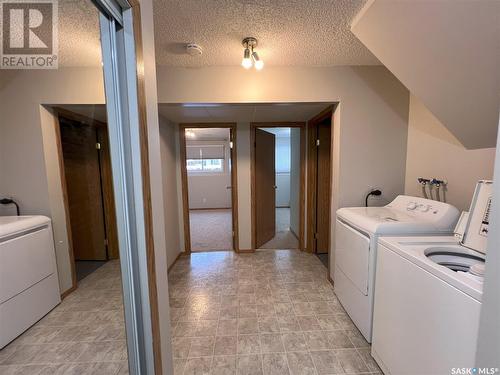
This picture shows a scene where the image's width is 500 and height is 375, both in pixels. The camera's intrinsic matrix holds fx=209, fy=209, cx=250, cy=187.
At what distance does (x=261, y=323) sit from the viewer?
5.99 feet

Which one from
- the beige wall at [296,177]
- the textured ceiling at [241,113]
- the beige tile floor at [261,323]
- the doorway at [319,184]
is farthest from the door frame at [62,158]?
the beige wall at [296,177]

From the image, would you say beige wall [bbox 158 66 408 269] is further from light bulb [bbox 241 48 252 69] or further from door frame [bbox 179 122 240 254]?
door frame [bbox 179 122 240 254]

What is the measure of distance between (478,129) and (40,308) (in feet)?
8.77

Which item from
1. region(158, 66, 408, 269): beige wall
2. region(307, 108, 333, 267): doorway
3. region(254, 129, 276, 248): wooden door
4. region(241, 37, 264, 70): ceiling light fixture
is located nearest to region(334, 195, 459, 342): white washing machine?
region(158, 66, 408, 269): beige wall

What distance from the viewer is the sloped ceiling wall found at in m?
1.02

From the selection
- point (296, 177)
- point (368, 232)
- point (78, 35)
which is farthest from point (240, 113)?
point (368, 232)

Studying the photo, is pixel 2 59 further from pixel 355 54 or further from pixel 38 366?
pixel 355 54

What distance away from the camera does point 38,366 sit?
2.85ft

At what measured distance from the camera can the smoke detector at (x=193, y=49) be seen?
1634 mm

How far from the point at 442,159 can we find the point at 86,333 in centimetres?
269

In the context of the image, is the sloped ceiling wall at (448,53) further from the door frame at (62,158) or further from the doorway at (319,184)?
the door frame at (62,158)

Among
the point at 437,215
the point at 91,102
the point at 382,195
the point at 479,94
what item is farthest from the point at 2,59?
the point at 382,195

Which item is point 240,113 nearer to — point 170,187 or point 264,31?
point 264,31

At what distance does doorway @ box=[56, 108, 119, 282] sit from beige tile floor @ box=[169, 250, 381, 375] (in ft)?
3.41
